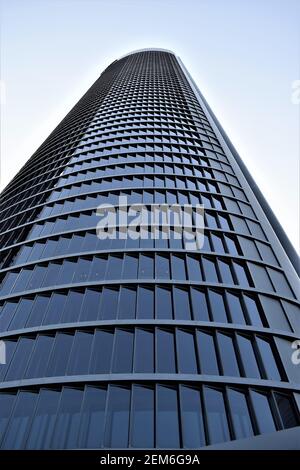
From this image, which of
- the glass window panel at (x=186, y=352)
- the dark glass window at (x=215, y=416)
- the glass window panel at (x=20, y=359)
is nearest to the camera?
the dark glass window at (x=215, y=416)

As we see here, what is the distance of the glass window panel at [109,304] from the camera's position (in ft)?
57.3

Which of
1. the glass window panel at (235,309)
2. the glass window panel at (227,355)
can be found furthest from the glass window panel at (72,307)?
the glass window panel at (235,309)

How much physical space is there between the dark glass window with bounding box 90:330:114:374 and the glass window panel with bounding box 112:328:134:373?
0.27 metres

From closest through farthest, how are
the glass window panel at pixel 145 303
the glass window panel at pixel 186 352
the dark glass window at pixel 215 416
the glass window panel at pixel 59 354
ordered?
the dark glass window at pixel 215 416
the glass window panel at pixel 186 352
the glass window panel at pixel 59 354
the glass window panel at pixel 145 303

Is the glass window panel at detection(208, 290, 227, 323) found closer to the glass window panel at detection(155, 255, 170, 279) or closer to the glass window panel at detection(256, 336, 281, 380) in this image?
the glass window panel at detection(256, 336, 281, 380)

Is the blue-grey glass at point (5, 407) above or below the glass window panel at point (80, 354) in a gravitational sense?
below

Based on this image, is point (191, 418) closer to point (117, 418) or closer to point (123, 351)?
point (117, 418)

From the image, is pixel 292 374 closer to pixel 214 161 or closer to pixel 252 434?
pixel 252 434

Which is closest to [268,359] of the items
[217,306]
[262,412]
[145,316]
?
[262,412]

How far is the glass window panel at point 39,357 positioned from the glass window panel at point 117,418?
361cm

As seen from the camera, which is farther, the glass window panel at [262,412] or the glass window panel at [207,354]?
the glass window panel at [207,354]

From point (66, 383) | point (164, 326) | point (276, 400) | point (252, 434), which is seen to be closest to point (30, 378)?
point (66, 383)

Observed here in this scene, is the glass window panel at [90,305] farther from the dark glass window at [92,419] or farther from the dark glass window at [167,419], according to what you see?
the dark glass window at [167,419]
